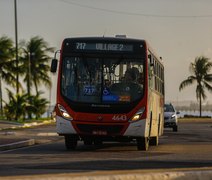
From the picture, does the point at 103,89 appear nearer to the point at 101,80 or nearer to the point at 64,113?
the point at 101,80

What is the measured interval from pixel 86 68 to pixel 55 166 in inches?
272

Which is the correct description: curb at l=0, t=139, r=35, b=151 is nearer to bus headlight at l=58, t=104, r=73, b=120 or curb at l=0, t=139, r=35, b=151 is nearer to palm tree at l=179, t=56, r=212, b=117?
bus headlight at l=58, t=104, r=73, b=120

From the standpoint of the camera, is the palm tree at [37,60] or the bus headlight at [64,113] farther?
the palm tree at [37,60]

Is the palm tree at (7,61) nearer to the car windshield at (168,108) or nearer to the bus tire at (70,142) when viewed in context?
the car windshield at (168,108)

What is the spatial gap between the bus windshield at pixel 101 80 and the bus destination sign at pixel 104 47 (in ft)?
1.00

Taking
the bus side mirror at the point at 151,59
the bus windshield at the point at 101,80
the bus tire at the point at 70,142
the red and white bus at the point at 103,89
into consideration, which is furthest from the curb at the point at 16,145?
the bus side mirror at the point at 151,59

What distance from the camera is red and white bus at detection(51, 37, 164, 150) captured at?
849 inches

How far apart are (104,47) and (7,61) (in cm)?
6139

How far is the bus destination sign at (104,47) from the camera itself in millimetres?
22094

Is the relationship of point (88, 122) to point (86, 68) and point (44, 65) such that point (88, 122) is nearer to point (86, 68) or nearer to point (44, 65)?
point (86, 68)

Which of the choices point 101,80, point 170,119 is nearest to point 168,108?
point 170,119

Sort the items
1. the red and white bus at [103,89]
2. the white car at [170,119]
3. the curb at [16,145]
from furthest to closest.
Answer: the white car at [170,119]
the curb at [16,145]
the red and white bus at [103,89]

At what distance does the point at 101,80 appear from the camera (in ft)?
71.5

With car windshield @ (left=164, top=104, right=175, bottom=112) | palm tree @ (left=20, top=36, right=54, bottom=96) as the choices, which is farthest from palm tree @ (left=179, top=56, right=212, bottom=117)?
car windshield @ (left=164, top=104, right=175, bottom=112)
